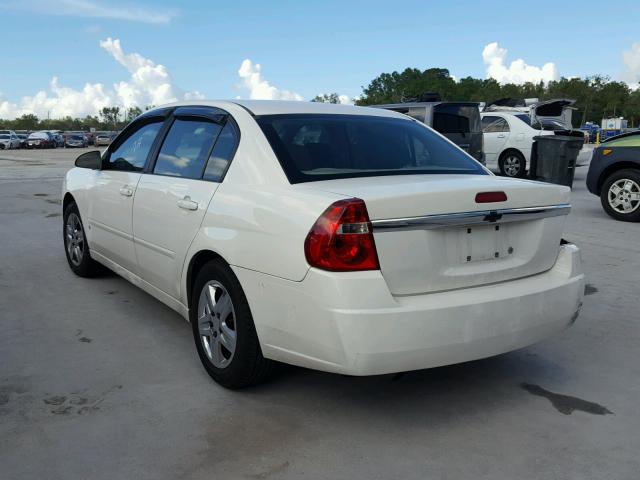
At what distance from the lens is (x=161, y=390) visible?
10.9 ft

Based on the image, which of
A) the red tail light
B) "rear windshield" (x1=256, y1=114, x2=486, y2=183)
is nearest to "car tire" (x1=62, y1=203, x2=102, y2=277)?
"rear windshield" (x1=256, y1=114, x2=486, y2=183)

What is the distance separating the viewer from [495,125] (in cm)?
1505

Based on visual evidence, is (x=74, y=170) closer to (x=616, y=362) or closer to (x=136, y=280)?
(x=136, y=280)

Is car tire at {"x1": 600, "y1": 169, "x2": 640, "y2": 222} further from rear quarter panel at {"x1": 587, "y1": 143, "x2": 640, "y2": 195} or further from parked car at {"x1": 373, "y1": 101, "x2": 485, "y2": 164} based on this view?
parked car at {"x1": 373, "y1": 101, "x2": 485, "y2": 164}

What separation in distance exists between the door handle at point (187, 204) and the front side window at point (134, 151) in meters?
0.87

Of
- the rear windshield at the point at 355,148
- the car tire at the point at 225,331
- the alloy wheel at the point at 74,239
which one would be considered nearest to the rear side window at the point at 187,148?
the rear windshield at the point at 355,148

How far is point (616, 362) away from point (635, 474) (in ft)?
4.35

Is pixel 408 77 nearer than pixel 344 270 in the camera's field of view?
No

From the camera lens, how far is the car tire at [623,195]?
29.9 feet

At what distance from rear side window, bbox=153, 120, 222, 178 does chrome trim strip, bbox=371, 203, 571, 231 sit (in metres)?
1.41

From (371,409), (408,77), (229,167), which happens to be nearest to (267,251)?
(229,167)

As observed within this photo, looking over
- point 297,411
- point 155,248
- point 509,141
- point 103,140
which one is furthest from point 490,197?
point 103,140

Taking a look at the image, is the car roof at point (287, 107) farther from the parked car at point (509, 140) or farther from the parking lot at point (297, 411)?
the parked car at point (509, 140)

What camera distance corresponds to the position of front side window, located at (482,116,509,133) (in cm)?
1491
